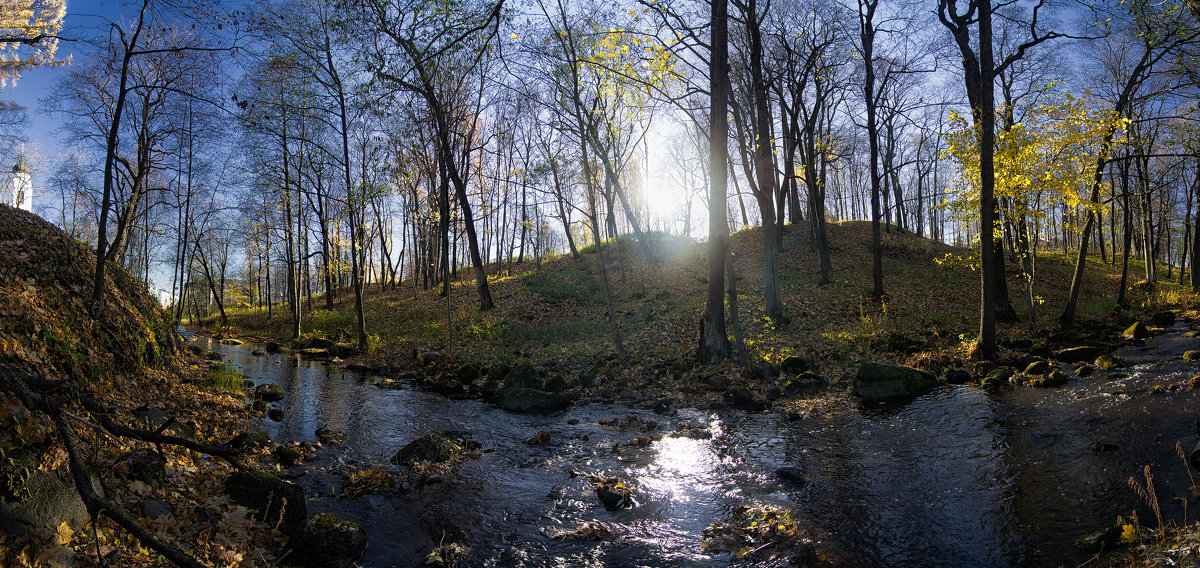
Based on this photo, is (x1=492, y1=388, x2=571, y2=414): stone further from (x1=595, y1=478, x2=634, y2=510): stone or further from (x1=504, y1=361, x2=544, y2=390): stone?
(x1=595, y1=478, x2=634, y2=510): stone

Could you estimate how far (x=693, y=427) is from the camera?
9281 millimetres

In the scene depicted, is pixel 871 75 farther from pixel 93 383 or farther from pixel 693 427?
pixel 93 383

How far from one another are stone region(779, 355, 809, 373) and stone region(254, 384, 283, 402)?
1197cm

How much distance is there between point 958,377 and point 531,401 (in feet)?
29.3

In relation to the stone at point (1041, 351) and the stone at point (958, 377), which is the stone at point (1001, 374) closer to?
the stone at point (958, 377)

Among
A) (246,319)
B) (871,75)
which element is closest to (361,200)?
(871,75)

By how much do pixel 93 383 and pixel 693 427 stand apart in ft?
31.7

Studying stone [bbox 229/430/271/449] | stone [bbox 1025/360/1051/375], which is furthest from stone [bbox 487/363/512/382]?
stone [bbox 1025/360/1051/375]

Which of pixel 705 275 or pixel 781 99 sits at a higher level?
pixel 781 99

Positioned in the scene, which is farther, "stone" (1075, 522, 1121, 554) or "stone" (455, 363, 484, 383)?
"stone" (455, 363, 484, 383)

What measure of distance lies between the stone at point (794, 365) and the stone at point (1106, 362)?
5.42m

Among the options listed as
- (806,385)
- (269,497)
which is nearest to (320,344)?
(269,497)

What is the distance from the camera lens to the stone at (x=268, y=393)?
37.4 feet

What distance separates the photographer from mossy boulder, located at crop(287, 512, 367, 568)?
193 inches
